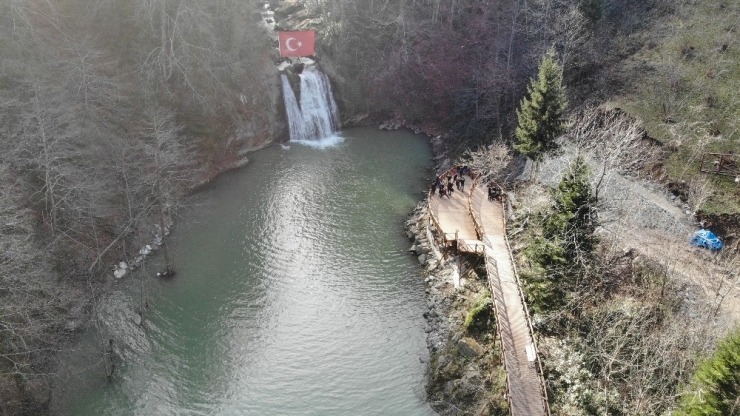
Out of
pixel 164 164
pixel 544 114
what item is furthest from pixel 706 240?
pixel 164 164

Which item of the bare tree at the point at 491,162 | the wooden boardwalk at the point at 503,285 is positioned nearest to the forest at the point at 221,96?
the wooden boardwalk at the point at 503,285

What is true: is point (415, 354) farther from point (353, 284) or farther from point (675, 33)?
point (675, 33)

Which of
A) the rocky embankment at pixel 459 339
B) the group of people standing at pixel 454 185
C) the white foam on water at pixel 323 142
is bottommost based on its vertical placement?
the rocky embankment at pixel 459 339

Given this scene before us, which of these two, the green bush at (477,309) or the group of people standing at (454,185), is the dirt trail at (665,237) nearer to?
the group of people standing at (454,185)

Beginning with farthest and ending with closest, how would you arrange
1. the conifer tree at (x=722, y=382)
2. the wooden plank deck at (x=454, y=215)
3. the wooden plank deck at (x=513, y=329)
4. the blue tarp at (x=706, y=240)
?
1. the wooden plank deck at (x=454, y=215)
2. the blue tarp at (x=706, y=240)
3. the wooden plank deck at (x=513, y=329)
4. the conifer tree at (x=722, y=382)

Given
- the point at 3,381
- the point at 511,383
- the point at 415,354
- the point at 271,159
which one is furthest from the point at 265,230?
the point at 511,383

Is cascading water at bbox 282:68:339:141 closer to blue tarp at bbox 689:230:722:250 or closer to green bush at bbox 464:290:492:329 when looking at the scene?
green bush at bbox 464:290:492:329
